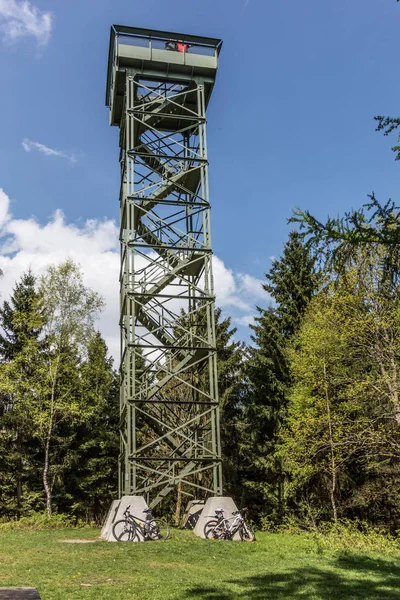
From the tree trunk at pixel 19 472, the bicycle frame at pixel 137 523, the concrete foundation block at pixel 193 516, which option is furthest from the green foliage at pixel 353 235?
the tree trunk at pixel 19 472

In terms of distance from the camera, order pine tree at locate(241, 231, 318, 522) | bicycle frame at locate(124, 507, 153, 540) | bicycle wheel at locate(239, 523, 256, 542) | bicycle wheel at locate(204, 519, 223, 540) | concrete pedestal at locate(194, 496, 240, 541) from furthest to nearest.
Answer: pine tree at locate(241, 231, 318, 522), concrete pedestal at locate(194, 496, 240, 541), bicycle wheel at locate(239, 523, 256, 542), bicycle wheel at locate(204, 519, 223, 540), bicycle frame at locate(124, 507, 153, 540)

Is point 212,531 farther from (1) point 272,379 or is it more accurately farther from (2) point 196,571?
(1) point 272,379

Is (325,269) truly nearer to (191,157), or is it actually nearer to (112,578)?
(112,578)

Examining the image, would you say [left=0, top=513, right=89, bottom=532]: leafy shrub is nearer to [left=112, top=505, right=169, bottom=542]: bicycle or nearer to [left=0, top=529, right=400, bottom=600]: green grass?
[left=0, top=529, right=400, bottom=600]: green grass

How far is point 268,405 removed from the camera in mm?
25156

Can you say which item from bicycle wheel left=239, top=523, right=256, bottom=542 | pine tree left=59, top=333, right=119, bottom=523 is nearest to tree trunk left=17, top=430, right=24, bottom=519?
pine tree left=59, top=333, right=119, bottom=523

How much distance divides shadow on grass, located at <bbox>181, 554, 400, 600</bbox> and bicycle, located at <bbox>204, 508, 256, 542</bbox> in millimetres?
4903

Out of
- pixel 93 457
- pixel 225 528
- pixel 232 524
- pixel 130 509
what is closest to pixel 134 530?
pixel 130 509

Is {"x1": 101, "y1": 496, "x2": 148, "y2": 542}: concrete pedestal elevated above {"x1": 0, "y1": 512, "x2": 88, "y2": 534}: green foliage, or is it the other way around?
{"x1": 101, "y1": 496, "x2": 148, "y2": 542}: concrete pedestal

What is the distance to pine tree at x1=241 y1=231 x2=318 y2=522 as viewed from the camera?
79.0 ft

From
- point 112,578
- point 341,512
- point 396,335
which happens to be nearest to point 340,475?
point 341,512

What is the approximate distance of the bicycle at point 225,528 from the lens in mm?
14891

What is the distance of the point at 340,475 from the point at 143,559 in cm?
1277

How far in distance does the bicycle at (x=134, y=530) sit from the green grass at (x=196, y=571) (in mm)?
1008
